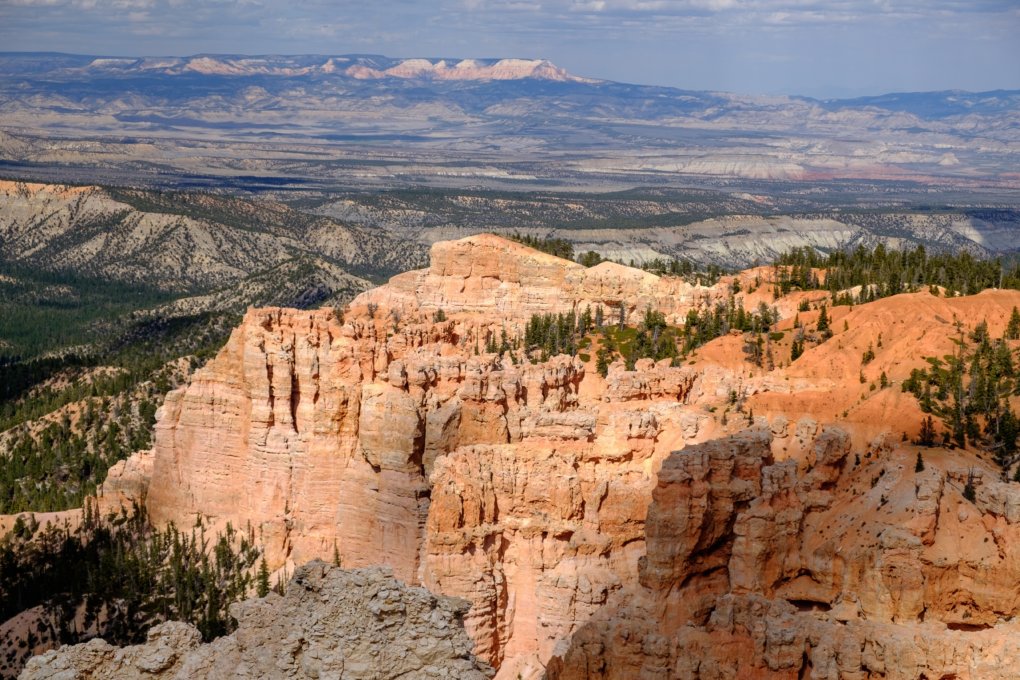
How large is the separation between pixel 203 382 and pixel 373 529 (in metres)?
12.7

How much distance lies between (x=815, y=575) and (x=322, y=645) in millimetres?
22167

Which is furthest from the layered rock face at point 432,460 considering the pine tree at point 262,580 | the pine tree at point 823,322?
the pine tree at point 823,322

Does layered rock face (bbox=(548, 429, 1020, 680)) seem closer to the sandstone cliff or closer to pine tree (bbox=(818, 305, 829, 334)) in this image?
the sandstone cliff

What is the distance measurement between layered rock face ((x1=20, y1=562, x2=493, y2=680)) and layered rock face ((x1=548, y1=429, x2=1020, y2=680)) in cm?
1532

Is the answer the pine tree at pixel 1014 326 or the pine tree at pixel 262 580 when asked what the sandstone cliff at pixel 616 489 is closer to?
the pine tree at pixel 262 580

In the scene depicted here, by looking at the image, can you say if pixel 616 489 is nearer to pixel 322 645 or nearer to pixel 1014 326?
pixel 1014 326

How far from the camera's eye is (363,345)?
61500 mm

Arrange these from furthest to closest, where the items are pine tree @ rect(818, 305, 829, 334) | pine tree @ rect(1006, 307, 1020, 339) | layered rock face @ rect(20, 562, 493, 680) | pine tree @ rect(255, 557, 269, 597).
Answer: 1. pine tree @ rect(818, 305, 829, 334)
2. pine tree @ rect(255, 557, 269, 597)
3. pine tree @ rect(1006, 307, 1020, 339)
4. layered rock face @ rect(20, 562, 493, 680)

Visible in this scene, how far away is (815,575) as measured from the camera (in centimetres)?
4125

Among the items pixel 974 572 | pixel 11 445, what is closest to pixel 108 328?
pixel 11 445

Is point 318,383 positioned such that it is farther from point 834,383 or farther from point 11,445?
point 11,445

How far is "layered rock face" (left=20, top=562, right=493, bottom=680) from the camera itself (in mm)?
23422

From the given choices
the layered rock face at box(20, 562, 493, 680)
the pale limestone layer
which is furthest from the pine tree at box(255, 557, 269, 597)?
the layered rock face at box(20, 562, 493, 680)

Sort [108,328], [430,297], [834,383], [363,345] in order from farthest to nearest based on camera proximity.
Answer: [108,328] < [430,297] < [363,345] < [834,383]
